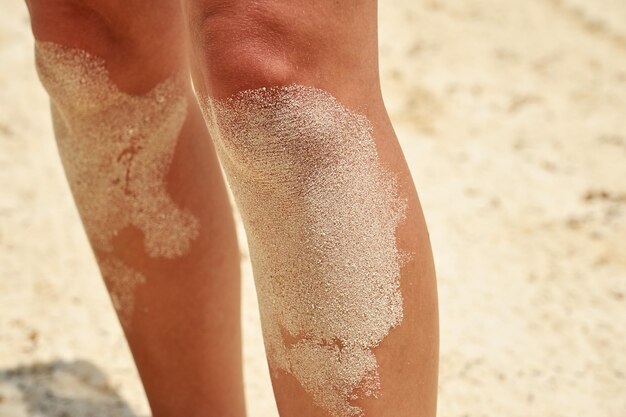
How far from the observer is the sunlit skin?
0.66m

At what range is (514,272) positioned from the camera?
5.19ft

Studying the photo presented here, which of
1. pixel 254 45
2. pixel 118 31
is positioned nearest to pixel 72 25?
pixel 118 31

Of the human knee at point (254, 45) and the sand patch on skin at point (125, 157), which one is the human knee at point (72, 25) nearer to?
the sand patch on skin at point (125, 157)

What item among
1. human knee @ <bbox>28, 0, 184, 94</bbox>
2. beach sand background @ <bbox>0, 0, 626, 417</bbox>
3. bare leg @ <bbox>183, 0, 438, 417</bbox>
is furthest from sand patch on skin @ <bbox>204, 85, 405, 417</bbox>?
beach sand background @ <bbox>0, 0, 626, 417</bbox>

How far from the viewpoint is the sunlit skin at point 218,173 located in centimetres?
66

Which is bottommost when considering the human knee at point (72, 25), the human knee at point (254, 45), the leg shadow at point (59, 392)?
the leg shadow at point (59, 392)

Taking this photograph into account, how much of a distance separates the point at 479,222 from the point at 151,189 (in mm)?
967

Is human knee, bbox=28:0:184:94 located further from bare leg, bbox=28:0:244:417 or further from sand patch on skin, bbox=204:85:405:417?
sand patch on skin, bbox=204:85:405:417

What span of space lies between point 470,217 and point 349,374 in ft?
3.67

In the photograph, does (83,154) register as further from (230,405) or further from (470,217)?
(470,217)

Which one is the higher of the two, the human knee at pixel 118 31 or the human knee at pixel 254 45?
the human knee at pixel 118 31

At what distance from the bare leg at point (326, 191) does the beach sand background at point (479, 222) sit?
1.95 feet

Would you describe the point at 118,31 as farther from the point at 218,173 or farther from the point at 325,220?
the point at 325,220

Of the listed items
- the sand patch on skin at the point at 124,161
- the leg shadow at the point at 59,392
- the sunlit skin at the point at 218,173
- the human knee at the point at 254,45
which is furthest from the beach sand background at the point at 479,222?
the human knee at the point at 254,45
